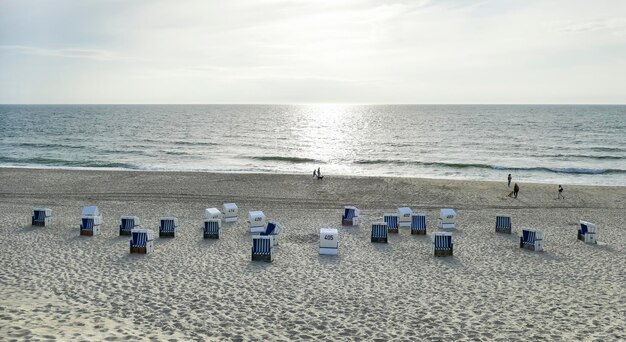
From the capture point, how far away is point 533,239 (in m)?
18.6

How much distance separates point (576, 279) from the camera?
15.2 meters

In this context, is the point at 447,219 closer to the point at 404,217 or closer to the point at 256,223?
the point at 404,217

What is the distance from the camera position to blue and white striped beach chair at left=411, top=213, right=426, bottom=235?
21.1m

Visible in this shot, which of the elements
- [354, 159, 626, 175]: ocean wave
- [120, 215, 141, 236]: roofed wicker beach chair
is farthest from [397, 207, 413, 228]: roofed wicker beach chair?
[354, 159, 626, 175]: ocean wave

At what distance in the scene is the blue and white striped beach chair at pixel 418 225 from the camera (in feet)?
69.3

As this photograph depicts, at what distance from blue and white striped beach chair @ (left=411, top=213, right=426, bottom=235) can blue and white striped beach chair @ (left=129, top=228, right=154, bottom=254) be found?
35.1 ft

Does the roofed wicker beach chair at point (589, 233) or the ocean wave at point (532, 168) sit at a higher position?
the ocean wave at point (532, 168)

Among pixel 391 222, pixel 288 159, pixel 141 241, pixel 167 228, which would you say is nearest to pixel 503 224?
pixel 391 222

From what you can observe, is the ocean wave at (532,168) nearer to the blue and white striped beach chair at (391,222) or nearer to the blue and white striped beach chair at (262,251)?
the blue and white striped beach chair at (391,222)

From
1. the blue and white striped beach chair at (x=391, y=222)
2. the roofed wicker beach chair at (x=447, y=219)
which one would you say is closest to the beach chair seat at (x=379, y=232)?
the blue and white striped beach chair at (x=391, y=222)

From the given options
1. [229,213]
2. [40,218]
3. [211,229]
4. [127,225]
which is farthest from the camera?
[229,213]

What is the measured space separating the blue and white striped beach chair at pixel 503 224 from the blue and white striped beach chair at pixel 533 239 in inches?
111

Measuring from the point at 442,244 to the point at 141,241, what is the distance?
1046cm

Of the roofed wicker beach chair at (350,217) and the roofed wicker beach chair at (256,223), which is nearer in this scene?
the roofed wicker beach chair at (256,223)
